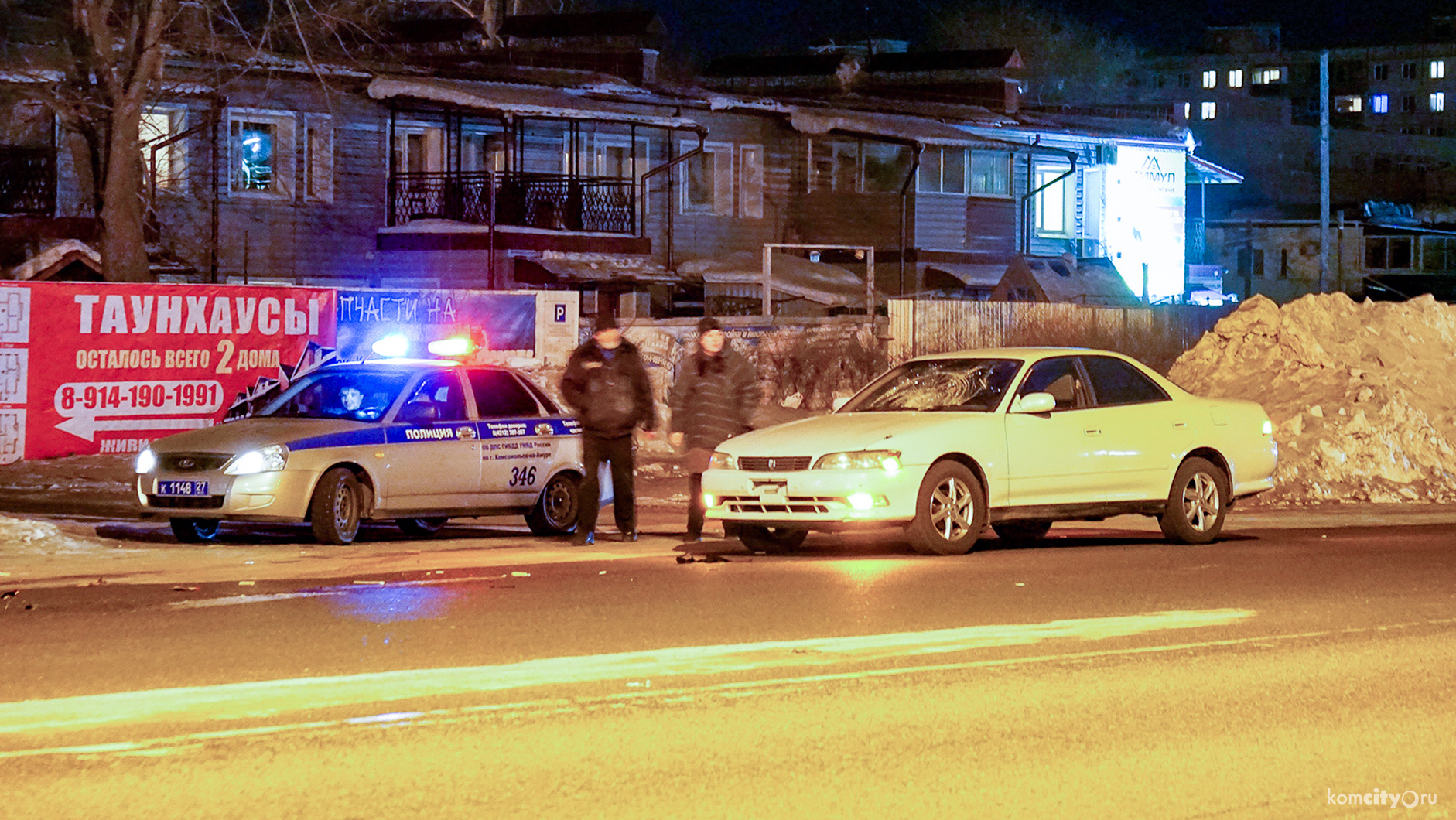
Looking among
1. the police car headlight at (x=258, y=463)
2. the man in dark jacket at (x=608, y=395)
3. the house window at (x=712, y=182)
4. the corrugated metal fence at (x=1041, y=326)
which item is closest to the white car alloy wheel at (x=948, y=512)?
the man in dark jacket at (x=608, y=395)

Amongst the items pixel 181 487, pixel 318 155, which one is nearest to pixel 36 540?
pixel 181 487

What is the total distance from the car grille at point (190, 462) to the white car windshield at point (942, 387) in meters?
4.70

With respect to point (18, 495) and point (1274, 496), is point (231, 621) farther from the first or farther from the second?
point (1274, 496)

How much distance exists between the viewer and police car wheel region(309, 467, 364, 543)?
12.4 metres

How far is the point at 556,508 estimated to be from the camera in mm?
14219

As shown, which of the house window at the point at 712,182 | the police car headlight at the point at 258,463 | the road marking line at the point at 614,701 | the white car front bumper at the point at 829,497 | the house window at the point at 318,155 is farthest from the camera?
the house window at the point at 712,182

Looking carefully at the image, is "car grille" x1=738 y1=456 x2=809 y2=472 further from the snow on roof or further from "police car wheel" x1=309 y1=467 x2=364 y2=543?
the snow on roof

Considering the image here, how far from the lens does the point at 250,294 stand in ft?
62.3

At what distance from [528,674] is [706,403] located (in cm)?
544

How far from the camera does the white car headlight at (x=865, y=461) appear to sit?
11133mm

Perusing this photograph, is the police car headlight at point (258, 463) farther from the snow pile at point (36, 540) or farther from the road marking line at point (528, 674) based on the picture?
the road marking line at point (528, 674)

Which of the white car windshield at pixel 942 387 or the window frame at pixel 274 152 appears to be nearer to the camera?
the white car windshield at pixel 942 387

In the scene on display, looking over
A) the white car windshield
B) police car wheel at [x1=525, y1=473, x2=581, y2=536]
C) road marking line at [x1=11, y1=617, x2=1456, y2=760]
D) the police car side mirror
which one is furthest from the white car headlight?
the police car side mirror

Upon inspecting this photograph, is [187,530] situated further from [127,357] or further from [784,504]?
[127,357]
